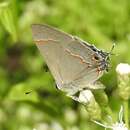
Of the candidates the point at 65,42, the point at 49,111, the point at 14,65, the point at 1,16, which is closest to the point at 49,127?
the point at 49,111

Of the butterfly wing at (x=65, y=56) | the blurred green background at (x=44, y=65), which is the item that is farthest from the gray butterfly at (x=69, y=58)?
the blurred green background at (x=44, y=65)

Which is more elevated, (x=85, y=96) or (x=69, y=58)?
(x=69, y=58)

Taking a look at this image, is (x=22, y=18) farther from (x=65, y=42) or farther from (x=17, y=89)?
(x=65, y=42)

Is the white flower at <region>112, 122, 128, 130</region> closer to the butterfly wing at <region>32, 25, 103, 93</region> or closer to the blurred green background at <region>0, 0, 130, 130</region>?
the butterfly wing at <region>32, 25, 103, 93</region>

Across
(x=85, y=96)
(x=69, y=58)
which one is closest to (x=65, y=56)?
(x=69, y=58)

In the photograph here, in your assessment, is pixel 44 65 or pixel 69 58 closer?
Answer: pixel 69 58

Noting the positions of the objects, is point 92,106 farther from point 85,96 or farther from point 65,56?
point 65,56
